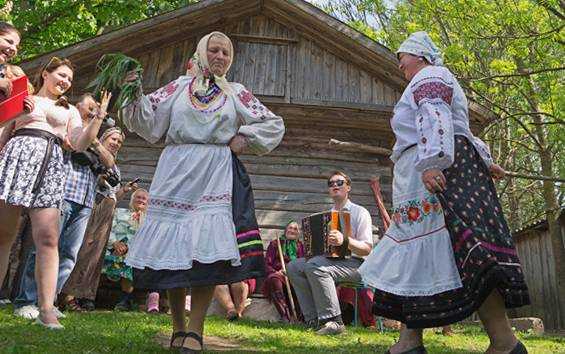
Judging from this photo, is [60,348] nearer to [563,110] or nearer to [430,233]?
[430,233]

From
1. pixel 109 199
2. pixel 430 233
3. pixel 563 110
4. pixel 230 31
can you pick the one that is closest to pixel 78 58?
pixel 230 31

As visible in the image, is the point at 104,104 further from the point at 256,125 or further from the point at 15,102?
the point at 256,125

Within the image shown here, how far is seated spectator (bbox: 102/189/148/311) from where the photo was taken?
278 inches

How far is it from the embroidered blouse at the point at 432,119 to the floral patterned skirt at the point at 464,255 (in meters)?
0.14

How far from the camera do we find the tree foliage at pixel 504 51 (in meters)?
9.68

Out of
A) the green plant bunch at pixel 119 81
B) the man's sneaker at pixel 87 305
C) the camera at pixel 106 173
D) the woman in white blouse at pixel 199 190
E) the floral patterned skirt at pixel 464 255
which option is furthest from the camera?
the man's sneaker at pixel 87 305

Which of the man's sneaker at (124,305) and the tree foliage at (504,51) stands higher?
the tree foliage at (504,51)

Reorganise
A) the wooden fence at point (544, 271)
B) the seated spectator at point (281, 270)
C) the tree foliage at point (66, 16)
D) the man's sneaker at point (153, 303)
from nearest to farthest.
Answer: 1. the man's sneaker at point (153, 303)
2. the seated spectator at point (281, 270)
3. the wooden fence at point (544, 271)
4. the tree foliage at point (66, 16)

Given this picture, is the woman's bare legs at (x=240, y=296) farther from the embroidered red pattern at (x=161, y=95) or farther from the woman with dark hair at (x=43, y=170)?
the embroidered red pattern at (x=161, y=95)

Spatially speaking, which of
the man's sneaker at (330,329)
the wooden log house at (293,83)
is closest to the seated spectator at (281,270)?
the wooden log house at (293,83)

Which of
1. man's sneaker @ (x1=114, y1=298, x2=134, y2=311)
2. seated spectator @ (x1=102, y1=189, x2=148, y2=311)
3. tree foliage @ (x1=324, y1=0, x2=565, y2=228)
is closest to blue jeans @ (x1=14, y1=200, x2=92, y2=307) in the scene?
seated spectator @ (x1=102, y1=189, x2=148, y2=311)

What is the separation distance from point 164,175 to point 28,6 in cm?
1253

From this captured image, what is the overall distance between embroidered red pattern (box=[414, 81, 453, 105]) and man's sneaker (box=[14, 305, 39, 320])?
11.6ft

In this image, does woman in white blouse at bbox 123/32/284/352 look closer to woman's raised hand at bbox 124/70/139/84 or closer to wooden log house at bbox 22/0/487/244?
woman's raised hand at bbox 124/70/139/84
